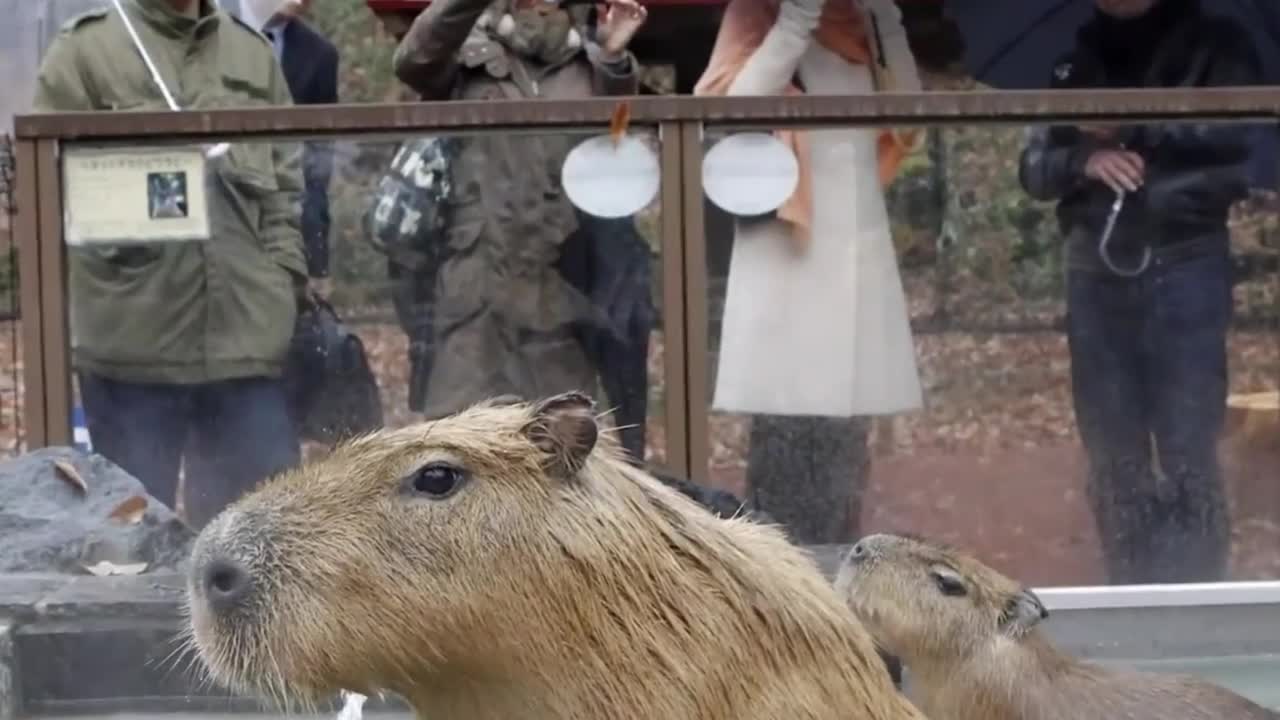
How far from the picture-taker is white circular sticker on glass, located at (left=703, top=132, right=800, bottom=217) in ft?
15.5

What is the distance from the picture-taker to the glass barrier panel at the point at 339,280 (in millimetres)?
4703

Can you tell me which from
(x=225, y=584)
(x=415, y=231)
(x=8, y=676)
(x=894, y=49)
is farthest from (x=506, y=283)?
(x=225, y=584)

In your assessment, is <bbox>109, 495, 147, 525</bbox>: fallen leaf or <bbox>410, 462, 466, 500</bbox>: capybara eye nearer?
<bbox>410, 462, 466, 500</bbox>: capybara eye

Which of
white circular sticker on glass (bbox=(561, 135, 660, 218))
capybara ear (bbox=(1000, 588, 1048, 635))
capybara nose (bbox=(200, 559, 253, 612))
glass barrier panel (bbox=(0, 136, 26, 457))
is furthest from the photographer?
glass barrier panel (bbox=(0, 136, 26, 457))

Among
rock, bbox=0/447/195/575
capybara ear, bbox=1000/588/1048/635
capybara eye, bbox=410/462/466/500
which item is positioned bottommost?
capybara ear, bbox=1000/588/1048/635

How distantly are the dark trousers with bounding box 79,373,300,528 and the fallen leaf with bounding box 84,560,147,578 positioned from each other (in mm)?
650

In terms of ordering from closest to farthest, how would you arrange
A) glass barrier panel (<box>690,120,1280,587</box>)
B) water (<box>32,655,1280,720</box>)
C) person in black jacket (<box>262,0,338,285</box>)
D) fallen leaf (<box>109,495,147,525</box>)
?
fallen leaf (<box>109,495,147,525</box>)
water (<box>32,655,1280,720</box>)
glass barrier panel (<box>690,120,1280,587</box>)
person in black jacket (<box>262,0,338,285</box>)

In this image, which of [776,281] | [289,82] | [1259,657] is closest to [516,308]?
[776,281]

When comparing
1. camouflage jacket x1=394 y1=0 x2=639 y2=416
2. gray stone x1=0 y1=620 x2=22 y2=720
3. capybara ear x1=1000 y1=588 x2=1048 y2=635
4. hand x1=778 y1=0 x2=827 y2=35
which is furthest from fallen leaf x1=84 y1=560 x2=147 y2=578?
hand x1=778 y1=0 x2=827 y2=35

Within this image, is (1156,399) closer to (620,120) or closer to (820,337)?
(820,337)

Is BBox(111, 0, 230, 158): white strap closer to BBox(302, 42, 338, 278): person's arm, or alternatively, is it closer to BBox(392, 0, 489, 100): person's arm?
BBox(302, 42, 338, 278): person's arm

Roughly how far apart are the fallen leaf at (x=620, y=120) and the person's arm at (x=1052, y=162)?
3.29 feet

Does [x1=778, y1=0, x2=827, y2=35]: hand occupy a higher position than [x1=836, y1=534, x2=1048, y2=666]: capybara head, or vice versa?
[x1=778, y1=0, x2=827, y2=35]: hand

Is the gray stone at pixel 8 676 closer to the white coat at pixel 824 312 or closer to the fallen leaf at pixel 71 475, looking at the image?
the fallen leaf at pixel 71 475
